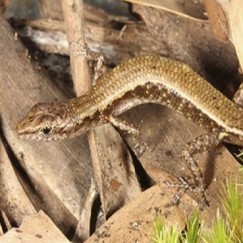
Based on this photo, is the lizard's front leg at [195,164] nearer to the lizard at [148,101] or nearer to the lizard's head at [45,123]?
the lizard at [148,101]

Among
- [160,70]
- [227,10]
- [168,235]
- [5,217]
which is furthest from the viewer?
[160,70]

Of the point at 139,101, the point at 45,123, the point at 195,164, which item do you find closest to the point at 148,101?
the point at 139,101

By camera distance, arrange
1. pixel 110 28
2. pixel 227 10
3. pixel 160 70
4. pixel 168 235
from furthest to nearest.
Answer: pixel 110 28
pixel 160 70
pixel 227 10
pixel 168 235

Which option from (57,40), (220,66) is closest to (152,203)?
(220,66)

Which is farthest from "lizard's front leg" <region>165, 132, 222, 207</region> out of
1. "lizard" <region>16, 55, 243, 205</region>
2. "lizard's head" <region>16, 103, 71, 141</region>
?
"lizard's head" <region>16, 103, 71, 141</region>

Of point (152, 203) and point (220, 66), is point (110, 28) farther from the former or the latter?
point (152, 203)
